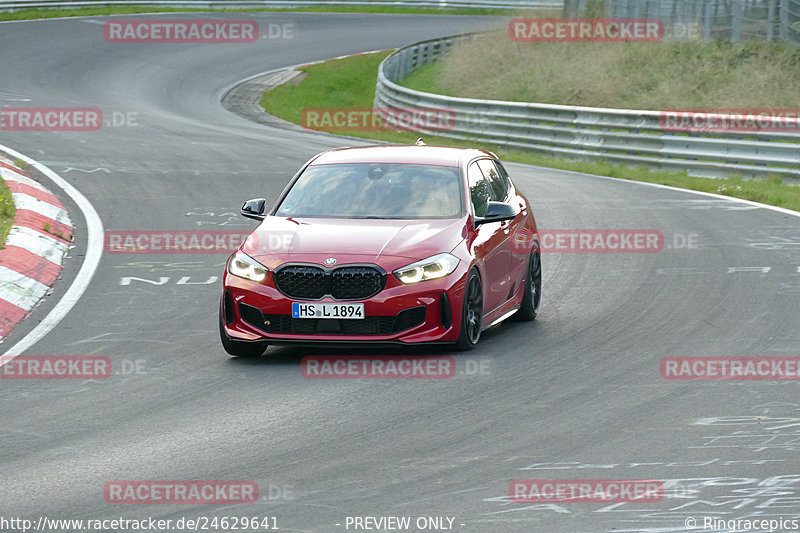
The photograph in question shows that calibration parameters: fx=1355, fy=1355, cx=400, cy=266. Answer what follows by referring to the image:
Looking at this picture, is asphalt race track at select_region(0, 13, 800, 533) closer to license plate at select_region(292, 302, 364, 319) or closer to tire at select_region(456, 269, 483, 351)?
tire at select_region(456, 269, 483, 351)

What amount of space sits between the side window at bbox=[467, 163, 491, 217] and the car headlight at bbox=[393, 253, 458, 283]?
1146mm

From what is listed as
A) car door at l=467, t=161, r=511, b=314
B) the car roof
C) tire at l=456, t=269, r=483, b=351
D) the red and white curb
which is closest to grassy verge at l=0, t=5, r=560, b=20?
the red and white curb

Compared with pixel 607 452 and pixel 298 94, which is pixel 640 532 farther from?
pixel 298 94

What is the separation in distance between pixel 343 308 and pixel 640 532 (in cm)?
416

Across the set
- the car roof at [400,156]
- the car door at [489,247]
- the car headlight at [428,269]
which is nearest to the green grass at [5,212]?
the car roof at [400,156]

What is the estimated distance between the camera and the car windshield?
1097 centimetres

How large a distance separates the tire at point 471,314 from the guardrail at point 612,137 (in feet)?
41.8

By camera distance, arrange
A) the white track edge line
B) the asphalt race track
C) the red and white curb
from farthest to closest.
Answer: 1. the red and white curb
2. the white track edge line
3. the asphalt race track

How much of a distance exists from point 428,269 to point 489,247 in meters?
1.04

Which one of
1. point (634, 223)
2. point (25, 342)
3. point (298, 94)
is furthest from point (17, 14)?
point (25, 342)

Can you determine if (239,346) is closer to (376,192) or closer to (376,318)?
(376,318)

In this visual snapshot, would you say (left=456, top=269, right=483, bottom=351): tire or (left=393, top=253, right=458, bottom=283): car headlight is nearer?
(left=393, top=253, right=458, bottom=283): car headlight

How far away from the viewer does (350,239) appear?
403 inches

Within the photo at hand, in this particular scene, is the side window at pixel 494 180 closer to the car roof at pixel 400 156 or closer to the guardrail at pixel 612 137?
the car roof at pixel 400 156
